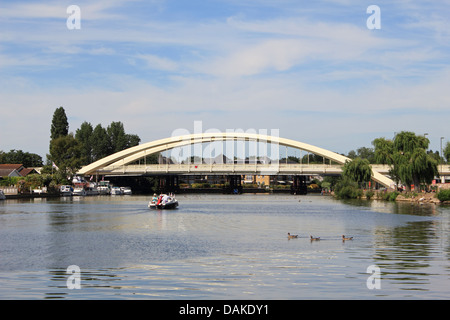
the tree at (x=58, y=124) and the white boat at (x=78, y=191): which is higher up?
the tree at (x=58, y=124)

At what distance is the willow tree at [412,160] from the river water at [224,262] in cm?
3528

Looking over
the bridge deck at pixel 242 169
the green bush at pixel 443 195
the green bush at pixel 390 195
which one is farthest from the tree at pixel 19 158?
the green bush at pixel 443 195

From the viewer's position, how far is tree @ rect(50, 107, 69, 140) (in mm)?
125000

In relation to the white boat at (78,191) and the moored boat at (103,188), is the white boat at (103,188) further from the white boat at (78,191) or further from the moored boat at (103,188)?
the white boat at (78,191)

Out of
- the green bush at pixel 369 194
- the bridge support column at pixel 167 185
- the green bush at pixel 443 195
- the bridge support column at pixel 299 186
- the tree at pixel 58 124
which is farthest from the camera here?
the bridge support column at pixel 299 186

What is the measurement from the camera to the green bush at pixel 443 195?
7106 centimetres

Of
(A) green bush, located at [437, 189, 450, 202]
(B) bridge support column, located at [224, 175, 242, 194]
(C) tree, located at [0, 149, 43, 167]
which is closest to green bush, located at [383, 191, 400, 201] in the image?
(A) green bush, located at [437, 189, 450, 202]

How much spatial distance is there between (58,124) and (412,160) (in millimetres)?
76995

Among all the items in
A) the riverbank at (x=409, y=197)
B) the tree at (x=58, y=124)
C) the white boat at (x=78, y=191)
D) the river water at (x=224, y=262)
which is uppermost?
the tree at (x=58, y=124)

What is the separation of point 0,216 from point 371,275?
36.3 m

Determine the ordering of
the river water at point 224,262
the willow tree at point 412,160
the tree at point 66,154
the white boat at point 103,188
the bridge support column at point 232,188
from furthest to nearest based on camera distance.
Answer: the bridge support column at point 232,188 → the white boat at point 103,188 → the tree at point 66,154 → the willow tree at point 412,160 → the river water at point 224,262

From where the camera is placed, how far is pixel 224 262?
2266 centimetres

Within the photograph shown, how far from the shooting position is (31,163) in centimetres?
15162
